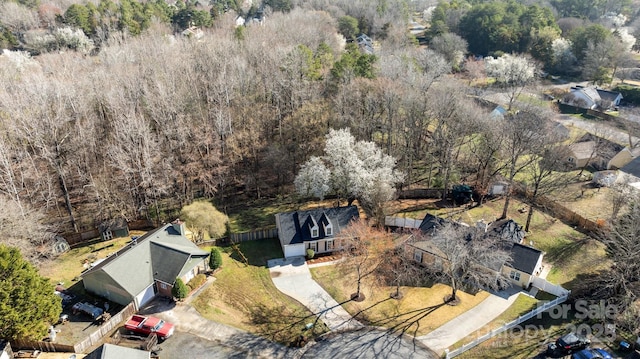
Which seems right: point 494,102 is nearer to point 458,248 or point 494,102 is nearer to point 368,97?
point 368,97

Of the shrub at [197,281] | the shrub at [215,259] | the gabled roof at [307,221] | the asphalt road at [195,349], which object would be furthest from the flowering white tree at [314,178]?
the asphalt road at [195,349]

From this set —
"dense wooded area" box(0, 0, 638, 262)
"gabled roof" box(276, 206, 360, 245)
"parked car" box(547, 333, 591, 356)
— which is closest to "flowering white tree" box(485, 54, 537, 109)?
"dense wooded area" box(0, 0, 638, 262)

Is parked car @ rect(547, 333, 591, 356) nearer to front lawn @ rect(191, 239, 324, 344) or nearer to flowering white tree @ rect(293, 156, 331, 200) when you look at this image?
front lawn @ rect(191, 239, 324, 344)

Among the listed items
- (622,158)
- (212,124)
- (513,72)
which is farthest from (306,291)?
(513,72)

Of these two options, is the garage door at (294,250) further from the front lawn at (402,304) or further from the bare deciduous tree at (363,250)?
the bare deciduous tree at (363,250)

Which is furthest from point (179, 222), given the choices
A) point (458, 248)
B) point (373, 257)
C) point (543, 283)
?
point (543, 283)
